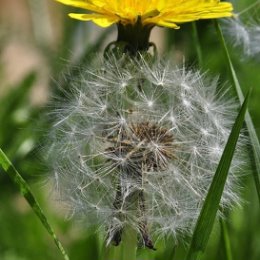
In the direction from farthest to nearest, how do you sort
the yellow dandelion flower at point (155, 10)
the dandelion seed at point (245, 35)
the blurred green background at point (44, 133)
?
the blurred green background at point (44, 133) → the dandelion seed at point (245, 35) → the yellow dandelion flower at point (155, 10)

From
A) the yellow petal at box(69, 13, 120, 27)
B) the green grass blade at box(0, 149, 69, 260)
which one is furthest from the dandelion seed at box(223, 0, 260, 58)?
the green grass blade at box(0, 149, 69, 260)

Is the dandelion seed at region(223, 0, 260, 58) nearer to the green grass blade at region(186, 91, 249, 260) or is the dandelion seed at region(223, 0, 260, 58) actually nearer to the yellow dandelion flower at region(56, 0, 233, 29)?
the yellow dandelion flower at region(56, 0, 233, 29)

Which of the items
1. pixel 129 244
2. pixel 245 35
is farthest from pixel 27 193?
pixel 245 35

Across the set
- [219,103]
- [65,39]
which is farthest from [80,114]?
[65,39]

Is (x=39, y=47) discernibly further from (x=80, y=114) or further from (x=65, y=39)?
(x=80, y=114)

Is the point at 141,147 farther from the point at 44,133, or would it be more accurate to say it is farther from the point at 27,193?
the point at 44,133

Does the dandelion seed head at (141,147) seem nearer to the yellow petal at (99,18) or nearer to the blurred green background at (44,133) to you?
the yellow petal at (99,18)

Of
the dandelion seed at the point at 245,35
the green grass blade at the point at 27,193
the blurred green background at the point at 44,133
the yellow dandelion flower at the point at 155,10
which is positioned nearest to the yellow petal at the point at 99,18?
the yellow dandelion flower at the point at 155,10
